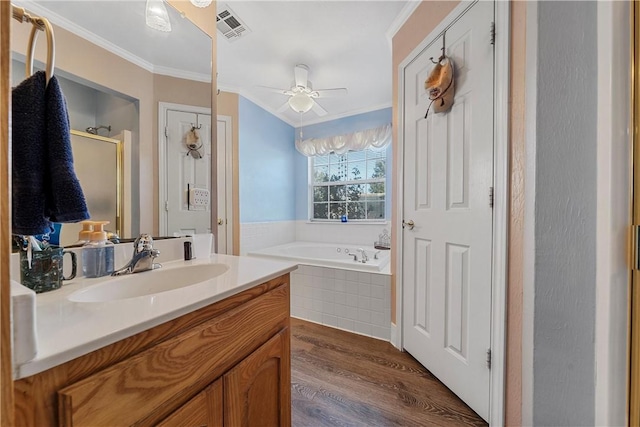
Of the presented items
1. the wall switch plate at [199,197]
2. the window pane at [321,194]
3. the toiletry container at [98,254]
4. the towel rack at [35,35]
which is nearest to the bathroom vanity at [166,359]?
the toiletry container at [98,254]

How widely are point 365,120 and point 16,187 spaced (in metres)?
3.44

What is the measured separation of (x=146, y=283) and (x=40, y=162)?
48 cm

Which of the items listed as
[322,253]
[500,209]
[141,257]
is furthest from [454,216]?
[322,253]

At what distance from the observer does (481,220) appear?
1.22 meters

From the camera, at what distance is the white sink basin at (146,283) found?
29.5 inches

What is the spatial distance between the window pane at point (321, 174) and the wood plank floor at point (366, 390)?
2505mm

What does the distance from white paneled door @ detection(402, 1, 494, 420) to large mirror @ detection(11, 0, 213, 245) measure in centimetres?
136

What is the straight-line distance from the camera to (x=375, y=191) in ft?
11.7

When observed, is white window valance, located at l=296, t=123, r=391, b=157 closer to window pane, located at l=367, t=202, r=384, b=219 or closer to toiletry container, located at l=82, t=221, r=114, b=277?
window pane, located at l=367, t=202, r=384, b=219

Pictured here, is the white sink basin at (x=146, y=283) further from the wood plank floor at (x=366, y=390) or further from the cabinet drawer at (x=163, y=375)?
the wood plank floor at (x=366, y=390)

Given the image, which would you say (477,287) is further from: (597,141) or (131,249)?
(131,249)

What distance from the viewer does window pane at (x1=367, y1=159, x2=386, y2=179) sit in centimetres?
352

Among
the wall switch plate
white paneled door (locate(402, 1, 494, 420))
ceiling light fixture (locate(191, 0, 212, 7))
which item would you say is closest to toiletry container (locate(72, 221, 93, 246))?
the wall switch plate

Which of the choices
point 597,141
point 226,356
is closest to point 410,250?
point 597,141
